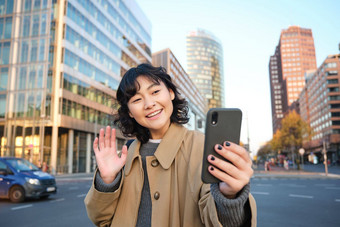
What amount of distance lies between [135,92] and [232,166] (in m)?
1.09

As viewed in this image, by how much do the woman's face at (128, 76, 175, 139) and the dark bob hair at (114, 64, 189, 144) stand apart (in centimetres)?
4

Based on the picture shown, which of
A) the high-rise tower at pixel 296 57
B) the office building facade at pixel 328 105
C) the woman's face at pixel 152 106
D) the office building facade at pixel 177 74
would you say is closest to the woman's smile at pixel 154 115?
the woman's face at pixel 152 106

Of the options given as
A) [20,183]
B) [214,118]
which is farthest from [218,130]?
[20,183]

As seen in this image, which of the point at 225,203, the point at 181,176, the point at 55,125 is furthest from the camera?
the point at 55,125

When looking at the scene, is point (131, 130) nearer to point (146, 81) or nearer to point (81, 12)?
point (146, 81)

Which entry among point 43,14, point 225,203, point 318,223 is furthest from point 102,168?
point 43,14

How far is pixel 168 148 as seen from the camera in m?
1.73

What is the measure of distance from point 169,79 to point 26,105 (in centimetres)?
3296

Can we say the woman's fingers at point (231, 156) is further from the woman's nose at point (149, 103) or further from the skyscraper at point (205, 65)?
the skyscraper at point (205, 65)

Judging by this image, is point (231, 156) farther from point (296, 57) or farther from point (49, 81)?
point (296, 57)

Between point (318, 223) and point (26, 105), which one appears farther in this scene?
point (26, 105)

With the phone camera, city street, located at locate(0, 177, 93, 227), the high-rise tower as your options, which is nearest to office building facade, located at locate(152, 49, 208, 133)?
the phone camera

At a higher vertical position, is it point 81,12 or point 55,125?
point 81,12

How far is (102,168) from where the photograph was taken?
166 centimetres
